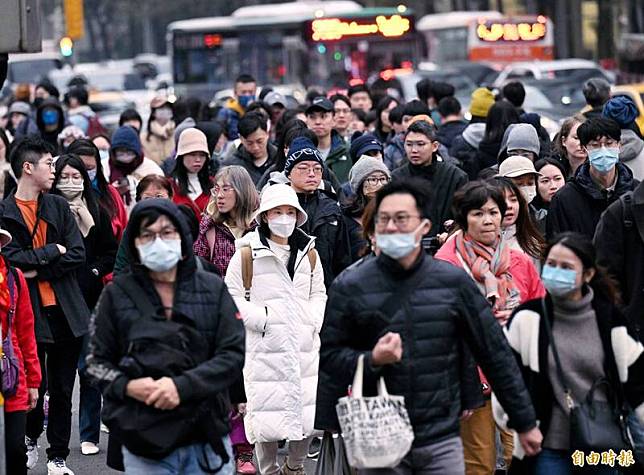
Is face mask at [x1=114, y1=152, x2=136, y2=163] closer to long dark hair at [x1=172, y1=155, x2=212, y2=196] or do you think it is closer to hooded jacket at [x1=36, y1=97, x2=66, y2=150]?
long dark hair at [x1=172, y1=155, x2=212, y2=196]

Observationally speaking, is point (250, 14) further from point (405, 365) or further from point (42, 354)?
point (405, 365)

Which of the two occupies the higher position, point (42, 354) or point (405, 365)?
point (405, 365)

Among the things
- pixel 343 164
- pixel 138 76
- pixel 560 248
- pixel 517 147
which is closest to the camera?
pixel 560 248

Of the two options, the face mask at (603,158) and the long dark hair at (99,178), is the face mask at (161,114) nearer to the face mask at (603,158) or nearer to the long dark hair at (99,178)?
the long dark hair at (99,178)

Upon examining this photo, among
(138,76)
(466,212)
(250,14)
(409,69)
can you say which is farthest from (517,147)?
(138,76)

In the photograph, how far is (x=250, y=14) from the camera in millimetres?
37719

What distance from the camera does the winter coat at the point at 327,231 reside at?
1005 centimetres

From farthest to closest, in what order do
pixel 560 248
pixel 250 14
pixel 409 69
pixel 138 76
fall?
pixel 138 76
pixel 250 14
pixel 409 69
pixel 560 248

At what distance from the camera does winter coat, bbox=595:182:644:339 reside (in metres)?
7.82

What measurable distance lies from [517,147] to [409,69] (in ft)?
Result: 76.5

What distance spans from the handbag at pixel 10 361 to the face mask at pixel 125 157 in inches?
200

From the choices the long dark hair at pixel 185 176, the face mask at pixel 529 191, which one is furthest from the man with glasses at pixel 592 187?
the long dark hair at pixel 185 176

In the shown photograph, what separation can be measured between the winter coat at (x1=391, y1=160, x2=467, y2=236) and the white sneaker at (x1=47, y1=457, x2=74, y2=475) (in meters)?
2.75

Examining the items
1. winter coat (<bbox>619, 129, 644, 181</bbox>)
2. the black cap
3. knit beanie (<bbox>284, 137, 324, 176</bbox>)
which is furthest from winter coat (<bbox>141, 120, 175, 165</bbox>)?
knit beanie (<bbox>284, 137, 324, 176</bbox>)
